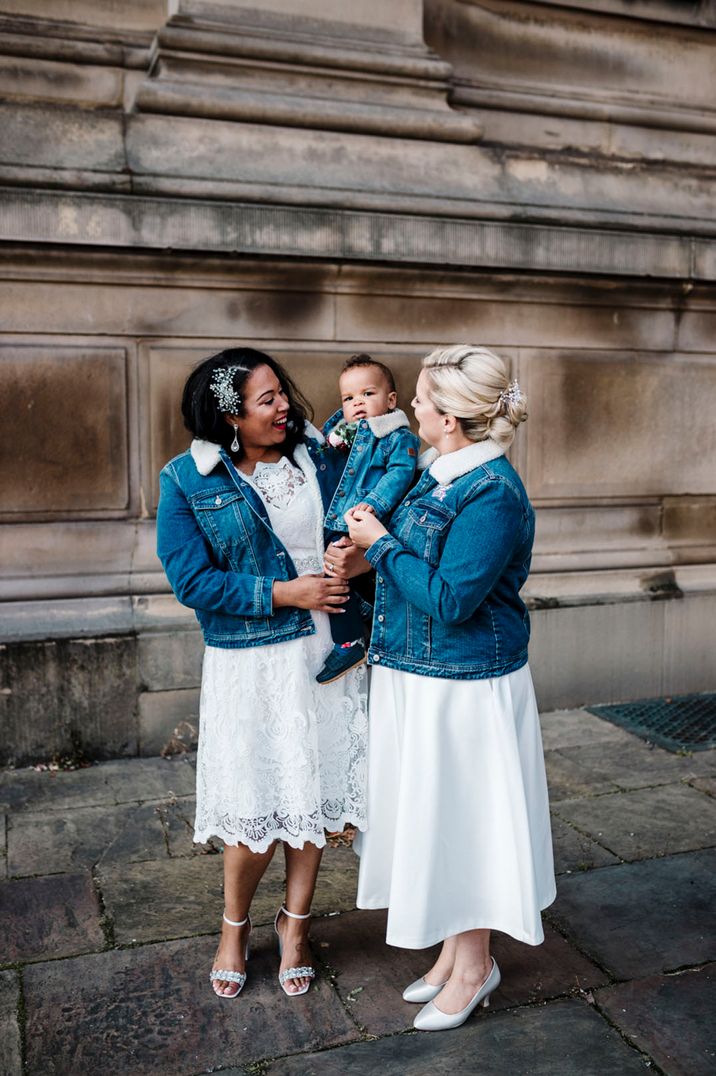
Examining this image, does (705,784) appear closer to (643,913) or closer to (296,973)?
(643,913)

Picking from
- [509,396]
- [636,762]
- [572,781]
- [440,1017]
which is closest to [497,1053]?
[440,1017]

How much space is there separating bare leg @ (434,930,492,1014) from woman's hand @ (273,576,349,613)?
1037mm

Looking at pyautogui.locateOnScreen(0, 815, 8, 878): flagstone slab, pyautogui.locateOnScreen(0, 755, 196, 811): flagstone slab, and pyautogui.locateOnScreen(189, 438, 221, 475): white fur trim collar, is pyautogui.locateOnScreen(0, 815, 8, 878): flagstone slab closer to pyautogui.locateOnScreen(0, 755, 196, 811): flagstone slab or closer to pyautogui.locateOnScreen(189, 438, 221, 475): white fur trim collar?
pyautogui.locateOnScreen(0, 755, 196, 811): flagstone slab

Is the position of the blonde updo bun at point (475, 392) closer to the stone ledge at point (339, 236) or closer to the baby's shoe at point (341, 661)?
the baby's shoe at point (341, 661)

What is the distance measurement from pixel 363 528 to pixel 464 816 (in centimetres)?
86

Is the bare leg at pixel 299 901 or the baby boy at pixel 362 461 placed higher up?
the baby boy at pixel 362 461

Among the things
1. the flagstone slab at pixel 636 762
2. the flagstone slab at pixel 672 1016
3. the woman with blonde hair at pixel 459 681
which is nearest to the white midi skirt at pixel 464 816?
the woman with blonde hair at pixel 459 681

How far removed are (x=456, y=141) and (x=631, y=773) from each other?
11.9ft

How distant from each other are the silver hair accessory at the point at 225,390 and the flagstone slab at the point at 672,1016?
2069 mm

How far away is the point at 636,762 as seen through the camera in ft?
16.6

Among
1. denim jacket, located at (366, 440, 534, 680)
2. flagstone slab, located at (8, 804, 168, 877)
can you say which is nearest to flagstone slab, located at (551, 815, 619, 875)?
denim jacket, located at (366, 440, 534, 680)

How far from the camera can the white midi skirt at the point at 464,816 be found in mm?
2789

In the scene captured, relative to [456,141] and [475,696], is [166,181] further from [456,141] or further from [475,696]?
[475,696]

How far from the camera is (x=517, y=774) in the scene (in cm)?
279
